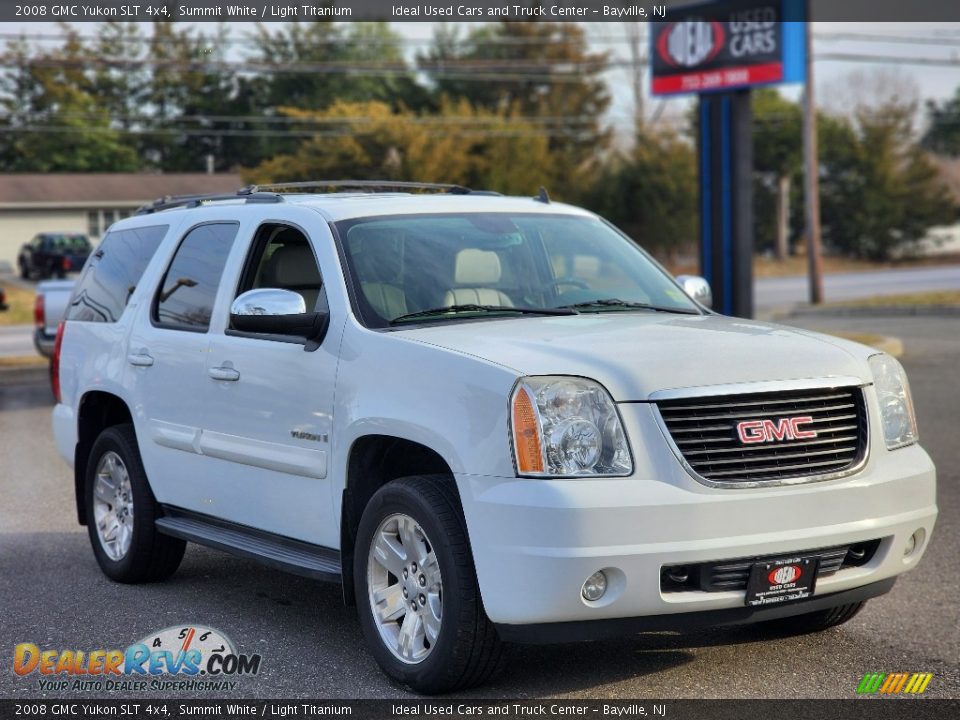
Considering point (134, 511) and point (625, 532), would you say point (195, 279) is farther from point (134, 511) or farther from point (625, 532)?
point (625, 532)

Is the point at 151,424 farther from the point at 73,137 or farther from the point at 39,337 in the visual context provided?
the point at 73,137

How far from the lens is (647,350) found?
5027 mm

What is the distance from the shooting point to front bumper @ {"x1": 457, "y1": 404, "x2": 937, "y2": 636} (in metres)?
4.54

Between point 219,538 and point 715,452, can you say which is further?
point 219,538

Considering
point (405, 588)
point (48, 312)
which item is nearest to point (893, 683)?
point (405, 588)

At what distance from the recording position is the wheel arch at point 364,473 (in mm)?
5395

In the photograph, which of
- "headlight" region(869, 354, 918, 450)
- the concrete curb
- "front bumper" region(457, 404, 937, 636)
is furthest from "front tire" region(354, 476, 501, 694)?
the concrete curb

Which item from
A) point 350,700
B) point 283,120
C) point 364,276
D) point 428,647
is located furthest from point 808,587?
point 283,120

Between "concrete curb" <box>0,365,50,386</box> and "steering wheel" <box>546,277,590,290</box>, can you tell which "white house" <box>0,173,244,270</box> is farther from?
"steering wheel" <box>546,277,590,290</box>

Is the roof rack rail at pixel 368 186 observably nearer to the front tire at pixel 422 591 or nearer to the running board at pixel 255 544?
the running board at pixel 255 544

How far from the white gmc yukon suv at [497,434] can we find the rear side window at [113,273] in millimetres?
500

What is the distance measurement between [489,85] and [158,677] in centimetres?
6020

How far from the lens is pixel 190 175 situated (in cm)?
5209

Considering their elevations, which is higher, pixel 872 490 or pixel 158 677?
pixel 872 490
